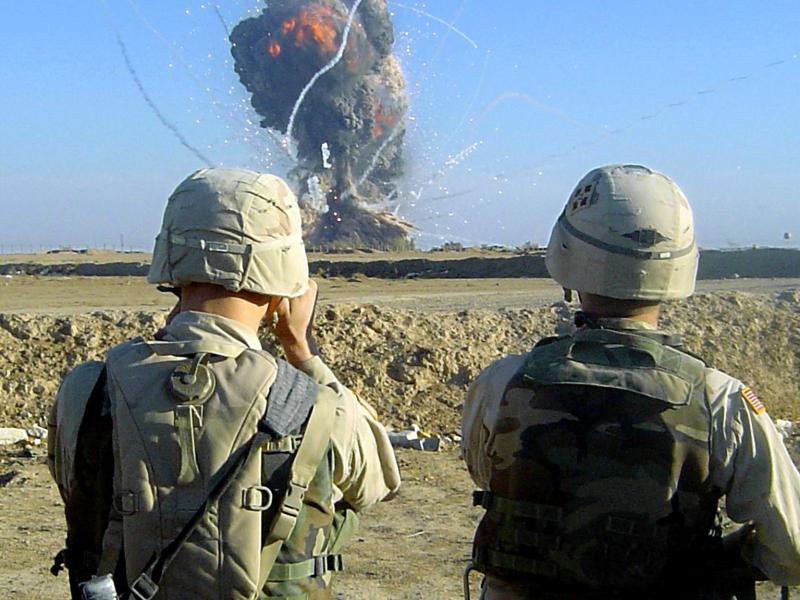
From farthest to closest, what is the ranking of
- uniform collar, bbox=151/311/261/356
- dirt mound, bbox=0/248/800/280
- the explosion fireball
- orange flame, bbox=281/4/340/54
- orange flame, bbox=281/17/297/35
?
the explosion fireball
orange flame, bbox=281/17/297/35
orange flame, bbox=281/4/340/54
dirt mound, bbox=0/248/800/280
uniform collar, bbox=151/311/261/356

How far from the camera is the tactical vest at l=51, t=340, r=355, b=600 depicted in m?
2.43

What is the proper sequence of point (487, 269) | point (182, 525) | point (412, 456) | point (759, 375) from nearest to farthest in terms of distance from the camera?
point (182, 525), point (412, 456), point (759, 375), point (487, 269)

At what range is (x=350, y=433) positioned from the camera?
256cm

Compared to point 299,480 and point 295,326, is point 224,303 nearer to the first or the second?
point 295,326

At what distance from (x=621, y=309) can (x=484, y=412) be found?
454 mm

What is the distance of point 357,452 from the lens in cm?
260

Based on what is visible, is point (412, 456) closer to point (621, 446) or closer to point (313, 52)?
point (621, 446)

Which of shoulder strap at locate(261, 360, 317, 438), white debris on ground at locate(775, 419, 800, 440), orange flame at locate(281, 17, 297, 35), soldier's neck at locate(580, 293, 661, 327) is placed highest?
orange flame at locate(281, 17, 297, 35)

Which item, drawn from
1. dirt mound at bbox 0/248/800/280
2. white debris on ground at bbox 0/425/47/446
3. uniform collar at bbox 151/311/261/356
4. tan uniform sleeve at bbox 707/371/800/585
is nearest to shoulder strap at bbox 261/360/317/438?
uniform collar at bbox 151/311/261/356

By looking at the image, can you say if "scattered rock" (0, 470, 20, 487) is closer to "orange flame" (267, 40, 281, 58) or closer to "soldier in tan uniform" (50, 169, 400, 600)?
"soldier in tan uniform" (50, 169, 400, 600)

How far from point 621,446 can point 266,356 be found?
35.0 inches

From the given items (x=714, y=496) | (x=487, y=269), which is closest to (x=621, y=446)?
(x=714, y=496)

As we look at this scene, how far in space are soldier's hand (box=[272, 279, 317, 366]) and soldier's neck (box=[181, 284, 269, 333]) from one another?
9 cm

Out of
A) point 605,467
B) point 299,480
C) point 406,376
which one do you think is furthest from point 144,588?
point 406,376
